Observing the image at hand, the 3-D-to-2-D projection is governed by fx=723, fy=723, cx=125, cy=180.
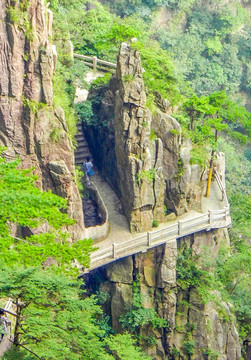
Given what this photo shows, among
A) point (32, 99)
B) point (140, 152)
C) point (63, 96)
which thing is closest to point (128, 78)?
point (63, 96)

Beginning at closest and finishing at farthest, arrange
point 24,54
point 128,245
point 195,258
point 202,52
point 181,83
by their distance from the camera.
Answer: point 24,54 → point 128,245 → point 195,258 → point 181,83 → point 202,52

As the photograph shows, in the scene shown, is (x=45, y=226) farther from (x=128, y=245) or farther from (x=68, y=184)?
(x=128, y=245)

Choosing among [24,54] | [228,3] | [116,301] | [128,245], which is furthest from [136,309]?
[228,3]

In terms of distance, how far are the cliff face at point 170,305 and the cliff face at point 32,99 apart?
5228 millimetres

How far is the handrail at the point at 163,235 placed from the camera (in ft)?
108

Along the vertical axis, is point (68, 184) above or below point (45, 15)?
below

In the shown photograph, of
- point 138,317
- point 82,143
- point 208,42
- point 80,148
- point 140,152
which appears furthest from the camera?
point 208,42

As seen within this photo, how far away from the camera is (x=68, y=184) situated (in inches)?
1236

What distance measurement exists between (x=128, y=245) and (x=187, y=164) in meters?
5.15

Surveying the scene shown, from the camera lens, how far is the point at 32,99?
30.1m

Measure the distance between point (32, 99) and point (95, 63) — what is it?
10809 millimetres

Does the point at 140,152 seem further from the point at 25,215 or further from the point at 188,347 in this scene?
the point at 25,215

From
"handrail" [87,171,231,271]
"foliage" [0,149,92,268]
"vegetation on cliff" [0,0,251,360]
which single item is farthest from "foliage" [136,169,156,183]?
"foliage" [0,149,92,268]

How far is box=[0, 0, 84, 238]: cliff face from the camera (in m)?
29.2
